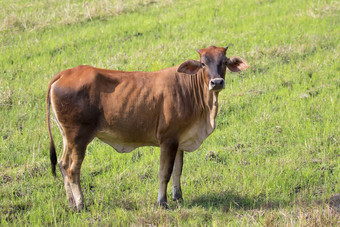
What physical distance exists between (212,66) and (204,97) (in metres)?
0.48

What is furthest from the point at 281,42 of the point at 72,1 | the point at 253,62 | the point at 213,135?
the point at 72,1

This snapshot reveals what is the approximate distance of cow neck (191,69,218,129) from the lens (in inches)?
245

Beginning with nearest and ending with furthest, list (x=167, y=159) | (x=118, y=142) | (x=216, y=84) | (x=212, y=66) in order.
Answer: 1. (x=216, y=84)
2. (x=212, y=66)
3. (x=167, y=159)
4. (x=118, y=142)

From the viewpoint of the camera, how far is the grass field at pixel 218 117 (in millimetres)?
6145

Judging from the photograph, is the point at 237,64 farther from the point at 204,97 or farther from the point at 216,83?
the point at 216,83

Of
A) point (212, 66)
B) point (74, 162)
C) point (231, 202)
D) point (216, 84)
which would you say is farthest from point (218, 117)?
point (74, 162)

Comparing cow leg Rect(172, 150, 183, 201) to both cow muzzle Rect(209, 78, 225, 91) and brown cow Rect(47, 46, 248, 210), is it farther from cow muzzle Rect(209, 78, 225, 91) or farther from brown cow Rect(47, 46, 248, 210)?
cow muzzle Rect(209, 78, 225, 91)

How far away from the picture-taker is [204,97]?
6301 millimetres

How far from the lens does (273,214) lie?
5609mm

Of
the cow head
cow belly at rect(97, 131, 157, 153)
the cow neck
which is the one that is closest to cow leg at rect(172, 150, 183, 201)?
cow belly at rect(97, 131, 157, 153)

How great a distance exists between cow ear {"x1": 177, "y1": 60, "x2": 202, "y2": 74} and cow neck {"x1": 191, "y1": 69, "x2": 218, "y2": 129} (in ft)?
0.67

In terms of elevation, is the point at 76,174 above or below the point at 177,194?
above

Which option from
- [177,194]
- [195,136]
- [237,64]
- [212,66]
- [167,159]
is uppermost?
[212,66]

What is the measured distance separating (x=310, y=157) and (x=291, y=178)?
0.57 metres
